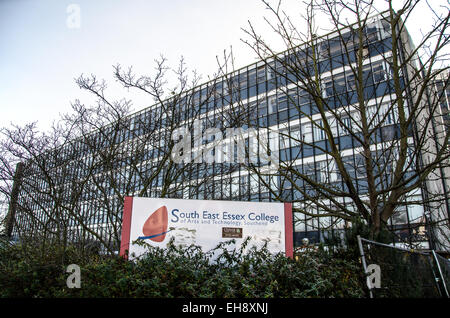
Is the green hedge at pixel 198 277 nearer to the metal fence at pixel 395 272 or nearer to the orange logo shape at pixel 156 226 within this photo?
the metal fence at pixel 395 272

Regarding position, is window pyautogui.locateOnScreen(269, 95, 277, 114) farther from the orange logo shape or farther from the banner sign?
the orange logo shape

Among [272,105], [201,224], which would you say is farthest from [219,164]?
[272,105]

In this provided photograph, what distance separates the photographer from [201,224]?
18.1 feet

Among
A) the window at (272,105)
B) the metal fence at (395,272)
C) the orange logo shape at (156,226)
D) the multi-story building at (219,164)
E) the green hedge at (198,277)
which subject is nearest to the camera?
the green hedge at (198,277)

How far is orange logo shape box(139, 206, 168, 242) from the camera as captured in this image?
538 centimetres

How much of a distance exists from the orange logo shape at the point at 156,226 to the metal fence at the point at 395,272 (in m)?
2.82

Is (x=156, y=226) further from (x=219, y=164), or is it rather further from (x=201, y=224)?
(x=219, y=164)

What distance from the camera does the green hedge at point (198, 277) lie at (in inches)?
159

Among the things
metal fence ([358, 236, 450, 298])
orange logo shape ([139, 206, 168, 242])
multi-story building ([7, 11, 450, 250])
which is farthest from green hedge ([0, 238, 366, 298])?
multi-story building ([7, 11, 450, 250])

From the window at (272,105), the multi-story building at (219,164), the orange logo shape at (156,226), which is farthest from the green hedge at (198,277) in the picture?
the window at (272,105)

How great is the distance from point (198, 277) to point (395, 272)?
2.71m

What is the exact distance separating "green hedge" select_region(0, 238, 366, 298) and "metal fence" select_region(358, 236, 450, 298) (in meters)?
0.18

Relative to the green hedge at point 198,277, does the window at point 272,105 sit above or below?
above
